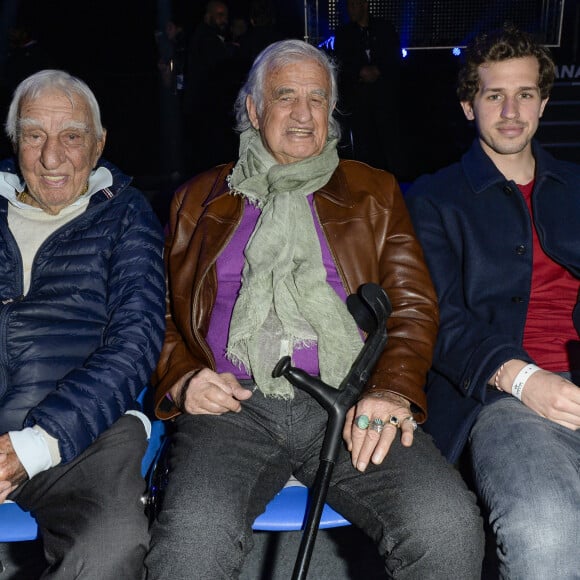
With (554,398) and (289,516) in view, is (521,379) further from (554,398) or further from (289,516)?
(289,516)

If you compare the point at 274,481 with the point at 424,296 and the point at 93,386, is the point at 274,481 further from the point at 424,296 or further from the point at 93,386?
the point at 424,296

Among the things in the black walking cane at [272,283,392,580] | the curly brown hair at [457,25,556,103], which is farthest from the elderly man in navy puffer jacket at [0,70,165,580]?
the curly brown hair at [457,25,556,103]

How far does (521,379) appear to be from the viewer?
2.17 meters

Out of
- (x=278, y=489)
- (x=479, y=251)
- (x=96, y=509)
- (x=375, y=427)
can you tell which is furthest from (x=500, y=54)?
(x=96, y=509)

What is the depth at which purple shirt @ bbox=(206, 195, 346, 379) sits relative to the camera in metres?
2.35

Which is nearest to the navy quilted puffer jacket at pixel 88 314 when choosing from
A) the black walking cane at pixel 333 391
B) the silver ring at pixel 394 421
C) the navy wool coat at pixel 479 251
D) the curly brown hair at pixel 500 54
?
the black walking cane at pixel 333 391

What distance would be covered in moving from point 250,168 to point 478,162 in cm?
74

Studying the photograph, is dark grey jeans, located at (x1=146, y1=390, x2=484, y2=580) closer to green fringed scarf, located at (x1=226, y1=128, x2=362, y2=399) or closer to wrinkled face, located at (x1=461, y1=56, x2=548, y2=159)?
green fringed scarf, located at (x1=226, y1=128, x2=362, y2=399)

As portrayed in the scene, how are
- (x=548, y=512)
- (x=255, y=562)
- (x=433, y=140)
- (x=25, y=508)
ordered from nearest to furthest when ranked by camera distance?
(x=548, y=512), (x=25, y=508), (x=255, y=562), (x=433, y=140)

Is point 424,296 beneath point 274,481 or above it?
above

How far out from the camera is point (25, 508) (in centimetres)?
208

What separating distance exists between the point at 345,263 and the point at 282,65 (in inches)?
27.0

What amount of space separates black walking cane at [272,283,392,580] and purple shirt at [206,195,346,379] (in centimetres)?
25

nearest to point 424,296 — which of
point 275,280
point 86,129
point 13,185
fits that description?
point 275,280
